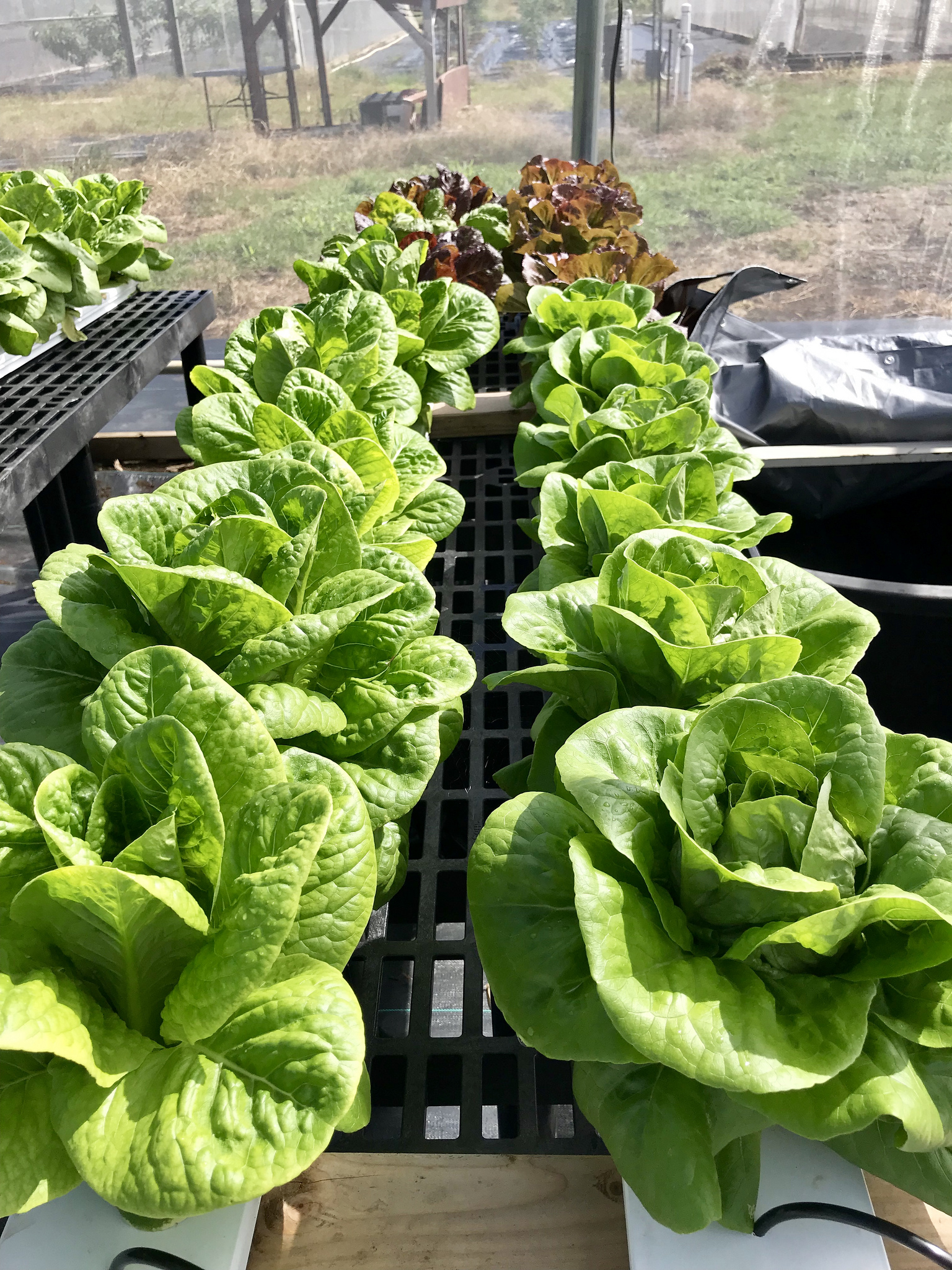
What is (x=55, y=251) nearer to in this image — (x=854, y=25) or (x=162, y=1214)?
(x=162, y=1214)

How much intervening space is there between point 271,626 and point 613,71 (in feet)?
10.3

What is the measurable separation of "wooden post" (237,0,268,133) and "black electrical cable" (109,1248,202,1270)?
14.8ft

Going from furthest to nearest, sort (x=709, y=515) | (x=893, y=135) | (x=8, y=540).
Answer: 1. (x=893, y=135)
2. (x=8, y=540)
3. (x=709, y=515)

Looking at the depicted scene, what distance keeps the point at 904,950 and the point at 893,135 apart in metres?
3.11

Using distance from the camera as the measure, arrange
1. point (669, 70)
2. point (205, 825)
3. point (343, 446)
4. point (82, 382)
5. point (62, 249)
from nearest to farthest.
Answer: point (205, 825) < point (343, 446) < point (82, 382) < point (62, 249) < point (669, 70)

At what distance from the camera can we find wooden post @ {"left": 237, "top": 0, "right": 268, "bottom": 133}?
12.6 feet

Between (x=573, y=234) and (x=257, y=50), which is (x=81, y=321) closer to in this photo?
(x=573, y=234)

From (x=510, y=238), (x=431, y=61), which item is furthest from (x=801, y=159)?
(x=431, y=61)

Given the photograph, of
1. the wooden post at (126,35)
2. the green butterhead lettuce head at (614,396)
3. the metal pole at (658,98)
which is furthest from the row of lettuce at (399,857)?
the wooden post at (126,35)

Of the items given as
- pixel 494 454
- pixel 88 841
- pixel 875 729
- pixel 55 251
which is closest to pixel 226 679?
pixel 88 841

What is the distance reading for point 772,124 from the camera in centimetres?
319

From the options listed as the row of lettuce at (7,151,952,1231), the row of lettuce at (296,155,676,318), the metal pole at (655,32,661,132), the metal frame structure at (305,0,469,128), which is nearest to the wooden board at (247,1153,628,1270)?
the row of lettuce at (7,151,952,1231)

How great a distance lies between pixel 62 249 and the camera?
187 cm

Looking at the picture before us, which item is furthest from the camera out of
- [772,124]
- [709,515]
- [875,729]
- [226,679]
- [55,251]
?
[772,124]
